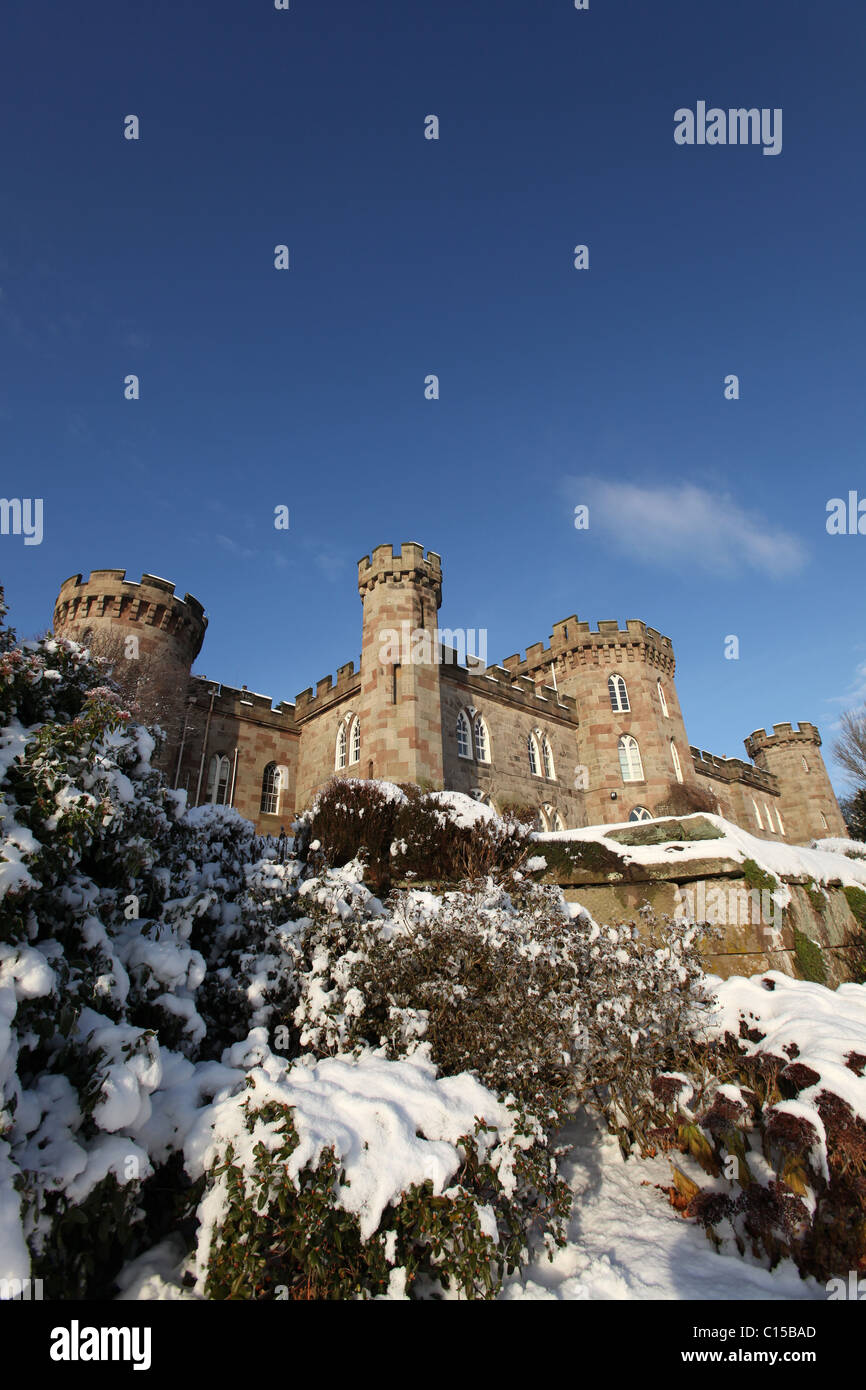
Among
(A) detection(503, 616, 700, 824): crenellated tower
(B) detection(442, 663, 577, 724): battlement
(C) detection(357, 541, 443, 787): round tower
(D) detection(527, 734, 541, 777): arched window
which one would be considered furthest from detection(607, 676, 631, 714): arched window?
(C) detection(357, 541, 443, 787): round tower

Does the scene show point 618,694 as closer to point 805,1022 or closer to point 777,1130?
point 805,1022

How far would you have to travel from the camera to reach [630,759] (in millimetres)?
24359

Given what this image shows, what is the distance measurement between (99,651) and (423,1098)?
17.0 metres

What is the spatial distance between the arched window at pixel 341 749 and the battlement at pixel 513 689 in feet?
13.1

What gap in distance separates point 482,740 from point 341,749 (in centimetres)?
476

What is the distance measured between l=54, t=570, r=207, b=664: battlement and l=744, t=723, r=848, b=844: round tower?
3324cm

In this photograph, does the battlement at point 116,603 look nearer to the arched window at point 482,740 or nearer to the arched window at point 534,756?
the arched window at point 482,740

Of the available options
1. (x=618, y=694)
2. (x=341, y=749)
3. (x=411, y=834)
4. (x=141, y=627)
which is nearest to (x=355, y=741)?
(x=341, y=749)

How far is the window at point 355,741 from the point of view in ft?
66.6

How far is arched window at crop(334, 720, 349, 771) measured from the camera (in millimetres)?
20797

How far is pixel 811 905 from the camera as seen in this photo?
8.12m

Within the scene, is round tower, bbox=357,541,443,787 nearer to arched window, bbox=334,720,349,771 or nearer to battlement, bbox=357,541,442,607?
battlement, bbox=357,541,442,607
